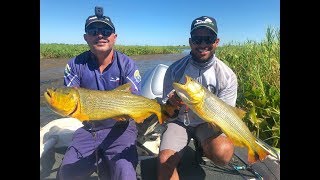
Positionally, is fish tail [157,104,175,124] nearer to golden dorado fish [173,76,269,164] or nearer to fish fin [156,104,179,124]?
fish fin [156,104,179,124]

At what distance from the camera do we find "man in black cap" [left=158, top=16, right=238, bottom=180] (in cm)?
398

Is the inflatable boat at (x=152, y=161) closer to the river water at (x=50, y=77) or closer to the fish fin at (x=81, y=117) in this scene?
the fish fin at (x=81, y=117)

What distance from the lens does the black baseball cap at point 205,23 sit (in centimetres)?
401

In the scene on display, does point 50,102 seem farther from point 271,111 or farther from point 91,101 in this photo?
point 271,111

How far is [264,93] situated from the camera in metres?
6.42

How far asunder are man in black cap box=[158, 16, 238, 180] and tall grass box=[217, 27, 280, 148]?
75.6 inches

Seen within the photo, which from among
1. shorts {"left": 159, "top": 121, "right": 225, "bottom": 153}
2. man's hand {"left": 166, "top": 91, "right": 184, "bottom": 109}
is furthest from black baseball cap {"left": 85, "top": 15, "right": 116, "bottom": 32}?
shorts {"left": 159, "top": 121, "right": 225, "bottom": 153}

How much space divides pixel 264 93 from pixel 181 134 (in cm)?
280

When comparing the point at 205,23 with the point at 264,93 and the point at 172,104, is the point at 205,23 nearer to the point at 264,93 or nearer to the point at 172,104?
the point at 172,104

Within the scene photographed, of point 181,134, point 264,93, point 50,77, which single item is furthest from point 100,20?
point 50,77

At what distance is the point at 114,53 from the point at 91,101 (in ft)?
3.35
